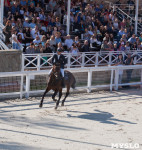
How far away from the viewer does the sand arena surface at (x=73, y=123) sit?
8.27 meters

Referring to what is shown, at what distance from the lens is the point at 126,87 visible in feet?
50.6

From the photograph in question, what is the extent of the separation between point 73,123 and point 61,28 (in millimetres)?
10568

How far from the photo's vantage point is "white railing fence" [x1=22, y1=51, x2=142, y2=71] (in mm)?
16177

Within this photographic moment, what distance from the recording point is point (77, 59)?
57.8ft

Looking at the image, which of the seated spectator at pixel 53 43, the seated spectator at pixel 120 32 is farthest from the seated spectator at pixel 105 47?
the seated spectator at pixel 53 43

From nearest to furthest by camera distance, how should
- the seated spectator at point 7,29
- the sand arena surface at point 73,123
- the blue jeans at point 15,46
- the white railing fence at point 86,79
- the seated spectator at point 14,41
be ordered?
the sand arena surface at point 73,123 → the white railing fence at point 86,79 → the seated spectator at point 14,41 → the blue jeans at point 15,46 → the seated spectator at point 7,29

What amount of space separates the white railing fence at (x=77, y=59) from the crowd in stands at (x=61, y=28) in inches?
12.4

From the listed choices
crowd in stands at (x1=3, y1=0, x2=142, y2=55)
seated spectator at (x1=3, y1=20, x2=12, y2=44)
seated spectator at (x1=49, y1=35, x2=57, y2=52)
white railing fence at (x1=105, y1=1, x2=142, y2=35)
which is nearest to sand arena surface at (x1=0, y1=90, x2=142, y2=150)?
crowd in stands at (x1=3, y1=0, x2=142, y2=55)

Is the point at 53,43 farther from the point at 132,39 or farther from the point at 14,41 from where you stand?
the point at 132,39

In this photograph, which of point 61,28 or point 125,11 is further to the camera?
point 125,11

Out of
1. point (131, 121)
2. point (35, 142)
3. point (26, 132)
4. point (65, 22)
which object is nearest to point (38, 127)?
point (26, 132)

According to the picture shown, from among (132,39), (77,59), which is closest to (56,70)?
(77,59)

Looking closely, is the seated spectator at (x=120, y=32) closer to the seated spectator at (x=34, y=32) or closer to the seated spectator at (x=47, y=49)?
the seated spectator at (x=47, y=49)

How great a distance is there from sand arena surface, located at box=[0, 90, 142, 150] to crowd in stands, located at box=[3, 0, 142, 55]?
3.95 meters
